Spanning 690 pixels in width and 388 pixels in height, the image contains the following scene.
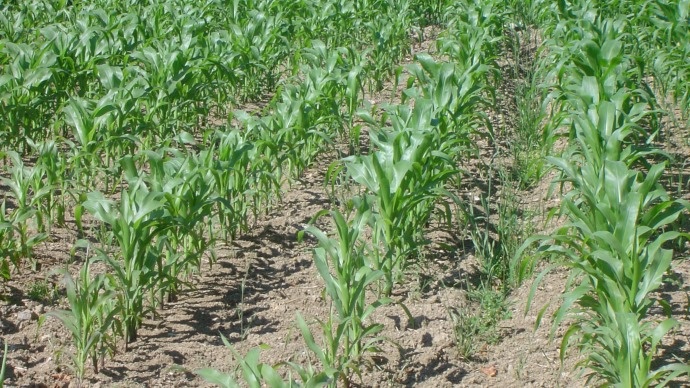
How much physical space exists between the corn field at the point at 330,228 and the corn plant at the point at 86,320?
11 mm

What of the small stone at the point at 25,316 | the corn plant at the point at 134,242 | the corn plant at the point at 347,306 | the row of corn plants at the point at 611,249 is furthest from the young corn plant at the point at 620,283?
the small stone at the point at 25,316

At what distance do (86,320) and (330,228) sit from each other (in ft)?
6.28

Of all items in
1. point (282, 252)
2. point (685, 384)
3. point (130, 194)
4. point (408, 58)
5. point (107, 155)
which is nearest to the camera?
point (685, 384)

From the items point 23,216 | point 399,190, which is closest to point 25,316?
point 23,216

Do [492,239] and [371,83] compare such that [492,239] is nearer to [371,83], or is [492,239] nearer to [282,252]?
[282,252]

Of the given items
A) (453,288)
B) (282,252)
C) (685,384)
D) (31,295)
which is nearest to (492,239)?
(453,288)

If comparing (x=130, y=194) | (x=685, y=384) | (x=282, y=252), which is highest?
(x=130, y=194)

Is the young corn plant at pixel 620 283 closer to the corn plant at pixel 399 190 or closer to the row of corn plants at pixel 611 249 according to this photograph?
the row of corn plants at pixel 611 249

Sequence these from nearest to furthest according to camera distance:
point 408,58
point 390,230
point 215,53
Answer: point 390,230, point 215,53, point 408,58

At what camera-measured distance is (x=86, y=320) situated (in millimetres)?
3844

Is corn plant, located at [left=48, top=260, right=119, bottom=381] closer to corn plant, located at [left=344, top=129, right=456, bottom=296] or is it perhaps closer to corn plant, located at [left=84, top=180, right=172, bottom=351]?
corn plant, located at [left=84, top=180, right=172, bottom=351]

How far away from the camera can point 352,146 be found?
22.2 ft

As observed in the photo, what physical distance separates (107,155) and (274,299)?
1870mm

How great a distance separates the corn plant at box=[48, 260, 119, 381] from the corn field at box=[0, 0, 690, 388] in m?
0.01
